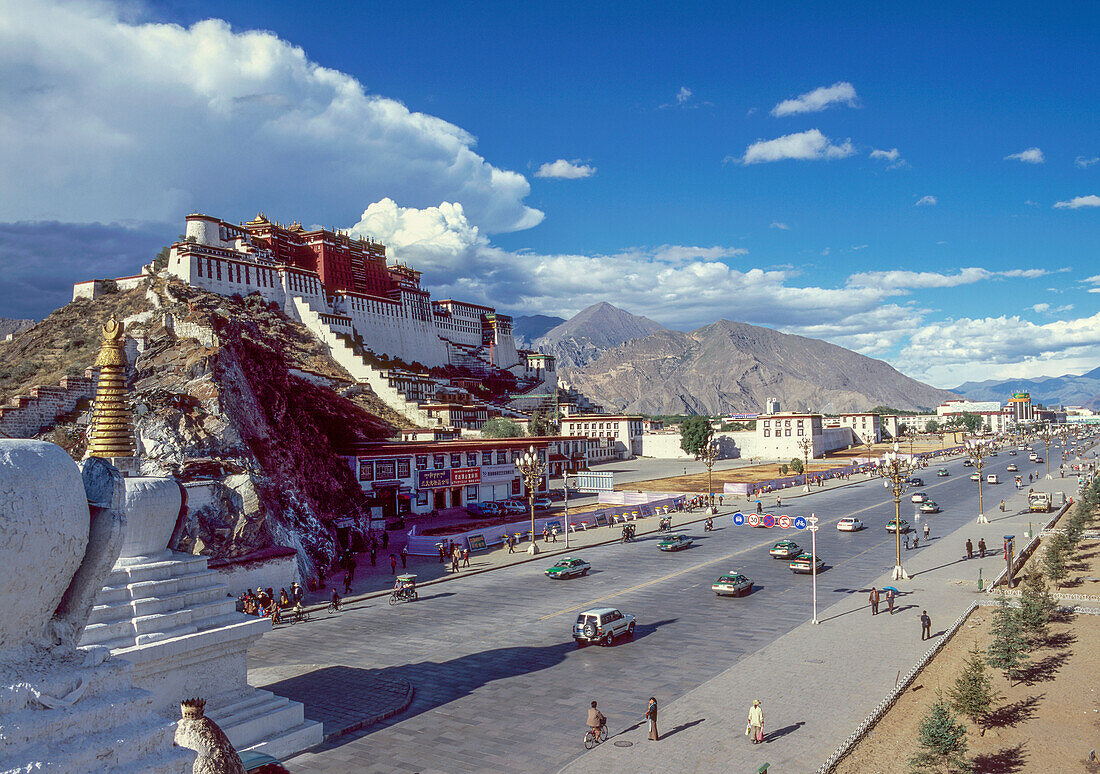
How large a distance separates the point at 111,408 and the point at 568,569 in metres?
21.6

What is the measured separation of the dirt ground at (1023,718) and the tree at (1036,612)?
19.6 inches

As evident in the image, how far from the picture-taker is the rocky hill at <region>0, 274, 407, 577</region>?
100 ft

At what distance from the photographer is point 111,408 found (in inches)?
670

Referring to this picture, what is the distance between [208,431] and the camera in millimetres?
34312

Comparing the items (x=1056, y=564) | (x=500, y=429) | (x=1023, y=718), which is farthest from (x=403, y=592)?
(x=500, y=429)

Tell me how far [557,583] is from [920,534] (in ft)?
84.1

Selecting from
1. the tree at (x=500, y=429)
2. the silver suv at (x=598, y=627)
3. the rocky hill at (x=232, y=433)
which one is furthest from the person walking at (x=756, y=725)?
the tree at (x=500, y=429)

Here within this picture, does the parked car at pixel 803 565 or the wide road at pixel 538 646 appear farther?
the parked car at pixel 803 565

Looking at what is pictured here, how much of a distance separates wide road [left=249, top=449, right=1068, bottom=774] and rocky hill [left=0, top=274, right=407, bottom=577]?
20.8 ft

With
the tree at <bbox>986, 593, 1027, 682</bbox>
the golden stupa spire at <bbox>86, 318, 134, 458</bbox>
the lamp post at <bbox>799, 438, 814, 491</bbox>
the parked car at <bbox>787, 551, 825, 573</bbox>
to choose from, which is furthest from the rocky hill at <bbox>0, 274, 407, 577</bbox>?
the lamp post at <bbox>799, 438, 814, 491</bbox>

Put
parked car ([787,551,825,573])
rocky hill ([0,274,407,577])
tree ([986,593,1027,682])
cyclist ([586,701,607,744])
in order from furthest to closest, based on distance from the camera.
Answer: parked car ([787,551,825,573]) → rocky hill ([0,274,407,577]) → tree ([986,593,1027,682]) → cyclist ([586,701,607,744])

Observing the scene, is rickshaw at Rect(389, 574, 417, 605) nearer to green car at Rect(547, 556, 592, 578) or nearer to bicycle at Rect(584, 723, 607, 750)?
green car at Rect(547, 556, 592, 578)

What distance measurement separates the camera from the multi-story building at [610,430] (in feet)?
389

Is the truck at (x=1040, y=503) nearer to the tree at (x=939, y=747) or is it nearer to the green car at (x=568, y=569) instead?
the green car at (x=568, y=569)
